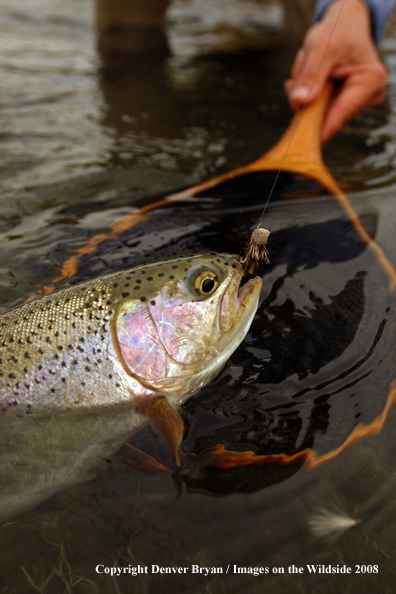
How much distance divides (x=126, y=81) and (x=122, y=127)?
1.95 meters

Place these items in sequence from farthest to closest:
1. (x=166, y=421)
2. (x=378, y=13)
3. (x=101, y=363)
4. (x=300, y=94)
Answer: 1. (x=378, y=13)
2. (x=300, y=94)
3. (x=101, y=363)
4. (x=166, y=421)

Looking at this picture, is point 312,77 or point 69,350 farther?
point 312,77

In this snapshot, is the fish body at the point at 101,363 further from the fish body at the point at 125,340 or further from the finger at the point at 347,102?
the finger at the point at 347,102

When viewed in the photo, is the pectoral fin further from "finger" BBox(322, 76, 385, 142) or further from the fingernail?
"finger" BBox(322, 76, 385, 142)

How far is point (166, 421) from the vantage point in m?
1.85

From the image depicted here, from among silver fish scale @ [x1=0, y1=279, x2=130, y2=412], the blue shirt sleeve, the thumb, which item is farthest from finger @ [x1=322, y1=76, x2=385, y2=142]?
silver fish scale @ [x1=0, y1=279, x2=130, y2=412]

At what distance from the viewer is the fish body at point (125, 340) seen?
1967 mm

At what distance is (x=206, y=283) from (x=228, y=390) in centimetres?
59

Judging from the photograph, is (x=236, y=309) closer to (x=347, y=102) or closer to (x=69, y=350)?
(x=69, y=350)

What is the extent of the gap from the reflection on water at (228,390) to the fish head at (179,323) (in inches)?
8.5

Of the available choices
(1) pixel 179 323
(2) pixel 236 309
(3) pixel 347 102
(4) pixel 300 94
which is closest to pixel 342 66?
(3) pixel 347 102

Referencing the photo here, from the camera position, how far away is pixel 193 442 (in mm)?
1970

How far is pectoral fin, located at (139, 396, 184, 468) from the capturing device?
1791 millimetres

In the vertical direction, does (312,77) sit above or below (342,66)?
below
